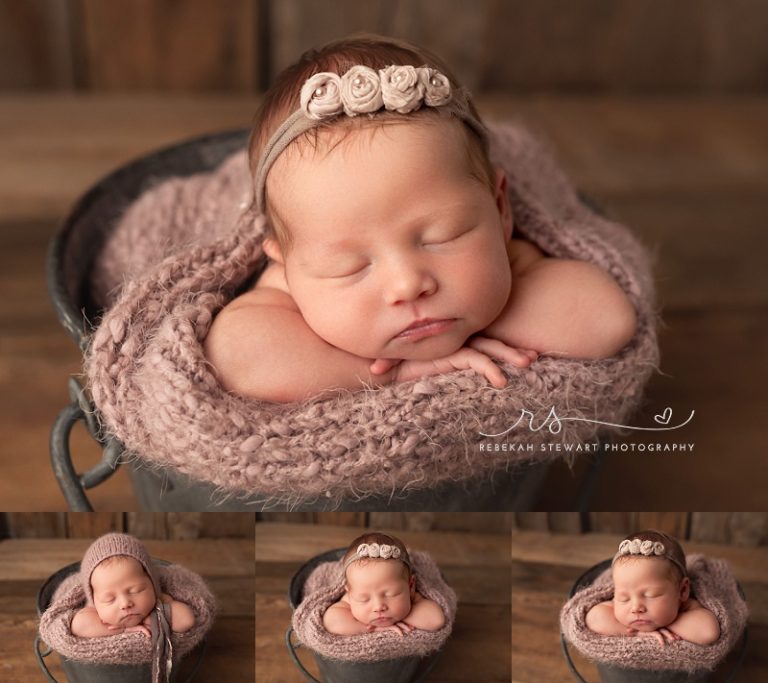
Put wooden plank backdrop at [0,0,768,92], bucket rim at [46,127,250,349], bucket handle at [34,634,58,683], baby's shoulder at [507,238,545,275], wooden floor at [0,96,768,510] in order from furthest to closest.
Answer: wooden plank backdrop at [0,0,768,92] < wooden floor at [0,96,768,510] < baby's shoulder at [507,238,545,275] < bucket rim at [46,127,250,349] < bucket handle at [34,634,58,683]

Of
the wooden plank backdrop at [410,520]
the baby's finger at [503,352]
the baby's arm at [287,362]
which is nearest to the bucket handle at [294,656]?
the wooden plank backdrop at [410,520]

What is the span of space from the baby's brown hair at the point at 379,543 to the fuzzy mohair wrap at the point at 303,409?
7cm

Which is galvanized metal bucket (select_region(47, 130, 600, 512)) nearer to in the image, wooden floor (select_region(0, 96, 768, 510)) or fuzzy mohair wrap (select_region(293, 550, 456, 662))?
fuzzy mohair wrap (select_region(293, 550, 456, 662))

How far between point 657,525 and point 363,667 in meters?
0.33

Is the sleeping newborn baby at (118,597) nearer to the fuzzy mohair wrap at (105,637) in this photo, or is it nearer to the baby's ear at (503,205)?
the fuzzy mohair wrap at (105,637)

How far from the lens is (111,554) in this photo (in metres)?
0.83

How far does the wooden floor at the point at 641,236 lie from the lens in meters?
1.25

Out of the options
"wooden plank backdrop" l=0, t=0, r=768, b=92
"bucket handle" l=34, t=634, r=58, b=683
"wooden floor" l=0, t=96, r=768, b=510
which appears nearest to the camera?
"bucket handle" l=34, t=634, r=58, b=683

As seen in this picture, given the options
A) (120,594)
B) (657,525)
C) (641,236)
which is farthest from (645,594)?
(641,236)

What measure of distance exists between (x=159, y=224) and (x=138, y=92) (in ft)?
3.26

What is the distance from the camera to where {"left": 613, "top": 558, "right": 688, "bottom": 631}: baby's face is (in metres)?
0.87

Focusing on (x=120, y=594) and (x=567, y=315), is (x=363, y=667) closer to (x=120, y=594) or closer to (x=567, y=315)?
(x=120, y=594)

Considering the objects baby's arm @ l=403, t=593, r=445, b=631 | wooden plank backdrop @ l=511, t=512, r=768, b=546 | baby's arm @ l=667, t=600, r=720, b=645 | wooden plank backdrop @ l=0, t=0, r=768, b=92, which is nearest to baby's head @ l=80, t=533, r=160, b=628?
baby's arm @ l=403, t=593, r=445, b=631

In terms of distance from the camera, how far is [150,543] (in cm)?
89
